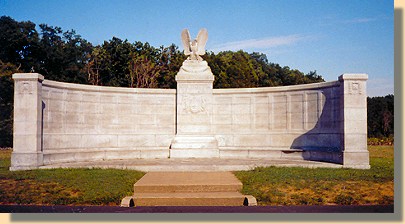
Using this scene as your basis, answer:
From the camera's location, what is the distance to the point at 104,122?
20.9 metres

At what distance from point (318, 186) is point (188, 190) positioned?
3.78m

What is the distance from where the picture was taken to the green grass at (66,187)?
11.8 meters

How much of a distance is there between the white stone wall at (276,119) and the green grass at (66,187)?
8.06 metres

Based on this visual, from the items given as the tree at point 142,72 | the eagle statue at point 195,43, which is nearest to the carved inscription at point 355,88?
the eagle statue at point 195,43

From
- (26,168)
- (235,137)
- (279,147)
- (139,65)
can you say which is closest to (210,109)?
(235,137)

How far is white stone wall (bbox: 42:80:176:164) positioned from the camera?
1841cm

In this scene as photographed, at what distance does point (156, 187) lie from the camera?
40.6 feet

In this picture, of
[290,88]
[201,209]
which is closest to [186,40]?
[290,88]

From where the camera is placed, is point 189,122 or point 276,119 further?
point 189,122

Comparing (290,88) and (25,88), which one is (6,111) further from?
(290,88)

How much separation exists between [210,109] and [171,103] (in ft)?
6.72

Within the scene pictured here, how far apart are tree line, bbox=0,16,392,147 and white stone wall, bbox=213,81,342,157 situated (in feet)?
54.6

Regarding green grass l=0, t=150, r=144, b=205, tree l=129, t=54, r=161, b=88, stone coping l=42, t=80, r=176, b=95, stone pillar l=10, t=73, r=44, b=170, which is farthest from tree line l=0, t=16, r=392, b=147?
green grass l=0, t=150, r=144, b=205

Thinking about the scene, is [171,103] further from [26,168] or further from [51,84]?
[26,168]
